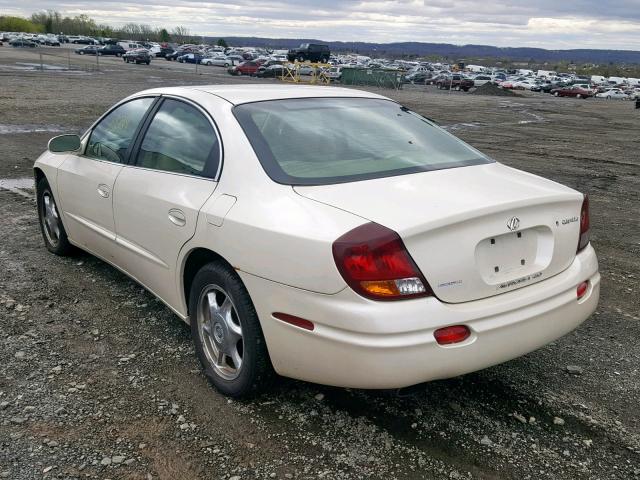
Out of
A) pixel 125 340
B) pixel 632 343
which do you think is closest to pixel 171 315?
pixel 125 340

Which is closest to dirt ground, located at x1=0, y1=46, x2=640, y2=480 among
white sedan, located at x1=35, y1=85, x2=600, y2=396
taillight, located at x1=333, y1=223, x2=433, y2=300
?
white sedan, located at x1=35, y1=85, x2=600, y2=396

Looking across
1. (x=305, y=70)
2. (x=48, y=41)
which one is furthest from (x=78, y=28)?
(x=305, y=70)

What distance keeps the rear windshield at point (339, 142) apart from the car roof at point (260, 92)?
0.08 metres

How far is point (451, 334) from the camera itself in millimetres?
2555

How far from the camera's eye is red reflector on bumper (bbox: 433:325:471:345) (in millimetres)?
2526

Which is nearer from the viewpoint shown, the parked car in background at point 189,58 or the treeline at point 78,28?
the parked car in background at point 189,58

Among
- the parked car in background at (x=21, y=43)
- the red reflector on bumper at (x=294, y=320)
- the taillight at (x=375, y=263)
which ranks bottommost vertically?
the red reflector on bumper at (x=294, y=320)

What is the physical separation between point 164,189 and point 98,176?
3.25 feet

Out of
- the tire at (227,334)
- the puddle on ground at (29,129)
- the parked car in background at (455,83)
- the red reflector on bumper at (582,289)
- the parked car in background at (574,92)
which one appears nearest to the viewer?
the tire at (227,334)

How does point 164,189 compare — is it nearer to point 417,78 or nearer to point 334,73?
point 334,73

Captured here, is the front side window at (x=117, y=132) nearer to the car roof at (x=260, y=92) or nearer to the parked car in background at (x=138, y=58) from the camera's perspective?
the car roof at (x=260, y=92)

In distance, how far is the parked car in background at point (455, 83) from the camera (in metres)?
54.4

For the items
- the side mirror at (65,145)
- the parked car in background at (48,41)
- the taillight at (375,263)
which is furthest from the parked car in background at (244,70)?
the taillight at (375,263)

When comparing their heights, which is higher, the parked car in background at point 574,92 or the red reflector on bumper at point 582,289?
the red reflector on bumper at point 582,289
